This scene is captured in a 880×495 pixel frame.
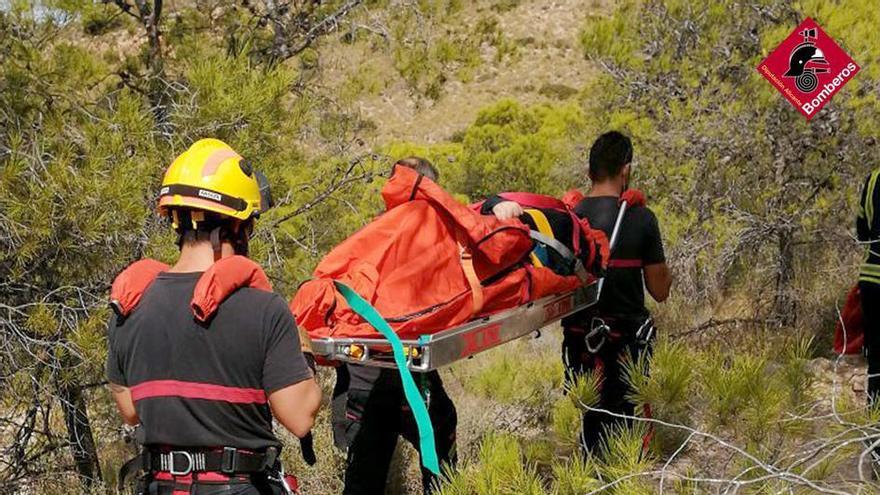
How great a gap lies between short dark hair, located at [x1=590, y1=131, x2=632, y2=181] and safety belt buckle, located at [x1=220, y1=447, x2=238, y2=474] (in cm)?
208

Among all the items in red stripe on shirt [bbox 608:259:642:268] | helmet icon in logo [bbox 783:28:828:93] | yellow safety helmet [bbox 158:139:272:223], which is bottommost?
red stripe on shirt [bbox 608:259:642:268]

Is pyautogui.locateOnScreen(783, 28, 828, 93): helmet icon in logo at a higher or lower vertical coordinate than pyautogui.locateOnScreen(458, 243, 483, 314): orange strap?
higher

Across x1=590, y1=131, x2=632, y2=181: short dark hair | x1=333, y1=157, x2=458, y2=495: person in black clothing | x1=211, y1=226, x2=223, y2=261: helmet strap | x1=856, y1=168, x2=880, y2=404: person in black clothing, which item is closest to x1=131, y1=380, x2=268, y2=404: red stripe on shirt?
x1=211, y1=226, x2=223, y2=261: helmet strap

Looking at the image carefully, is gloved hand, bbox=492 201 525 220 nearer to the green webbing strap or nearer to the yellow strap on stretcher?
the yellow strap on stretcher

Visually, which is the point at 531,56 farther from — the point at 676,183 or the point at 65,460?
the point at 65,460

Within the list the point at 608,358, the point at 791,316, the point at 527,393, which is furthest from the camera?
the point at 791,316

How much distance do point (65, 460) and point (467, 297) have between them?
2836mm

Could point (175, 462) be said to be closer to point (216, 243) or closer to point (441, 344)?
point (216, 243)

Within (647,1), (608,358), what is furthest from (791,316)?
(608,358)

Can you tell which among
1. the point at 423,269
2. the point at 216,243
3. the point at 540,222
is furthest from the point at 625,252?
the point at 216,243

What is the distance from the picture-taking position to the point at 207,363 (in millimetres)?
2098

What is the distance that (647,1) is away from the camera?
287 inches

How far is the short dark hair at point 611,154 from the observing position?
362cm

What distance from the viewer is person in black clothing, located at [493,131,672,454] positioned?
3.62 meters
